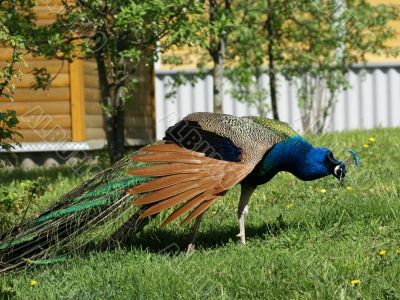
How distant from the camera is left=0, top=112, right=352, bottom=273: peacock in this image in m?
5.59

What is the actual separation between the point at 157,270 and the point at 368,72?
490 inches

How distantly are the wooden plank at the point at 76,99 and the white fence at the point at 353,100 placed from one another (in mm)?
3754

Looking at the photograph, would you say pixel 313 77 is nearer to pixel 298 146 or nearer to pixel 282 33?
pixel 282 33

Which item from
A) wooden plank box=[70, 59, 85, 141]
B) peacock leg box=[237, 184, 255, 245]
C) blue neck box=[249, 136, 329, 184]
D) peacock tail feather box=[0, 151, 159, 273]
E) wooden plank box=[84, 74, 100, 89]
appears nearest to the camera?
peacock tail feather box=[0, 151, 159, 273]

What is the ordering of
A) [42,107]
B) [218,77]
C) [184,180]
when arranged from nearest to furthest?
[184,180] < [218,77] < [42,107]

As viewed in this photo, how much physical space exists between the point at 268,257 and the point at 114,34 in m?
5.11

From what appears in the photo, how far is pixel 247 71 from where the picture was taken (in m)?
13.4

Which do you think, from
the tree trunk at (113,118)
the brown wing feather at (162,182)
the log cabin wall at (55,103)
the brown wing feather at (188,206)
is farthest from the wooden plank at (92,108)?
the brown wing feather at (188,206)

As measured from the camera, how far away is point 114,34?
1009cm

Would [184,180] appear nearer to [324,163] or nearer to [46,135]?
[324,163]

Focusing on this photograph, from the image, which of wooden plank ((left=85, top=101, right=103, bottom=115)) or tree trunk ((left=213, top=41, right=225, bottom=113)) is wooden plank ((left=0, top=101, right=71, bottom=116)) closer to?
wooden plank ((left=85, top=101, right=103, bottom=115))

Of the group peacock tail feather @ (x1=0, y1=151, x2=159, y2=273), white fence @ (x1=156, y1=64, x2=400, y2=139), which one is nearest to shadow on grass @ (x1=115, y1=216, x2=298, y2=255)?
peacock tail feather @ (x1=0, y1=151, x2=159, y2=273)

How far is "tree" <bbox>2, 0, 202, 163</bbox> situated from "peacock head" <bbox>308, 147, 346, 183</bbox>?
3.36m

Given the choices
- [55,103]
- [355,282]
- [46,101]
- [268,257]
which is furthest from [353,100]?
[355,282]
